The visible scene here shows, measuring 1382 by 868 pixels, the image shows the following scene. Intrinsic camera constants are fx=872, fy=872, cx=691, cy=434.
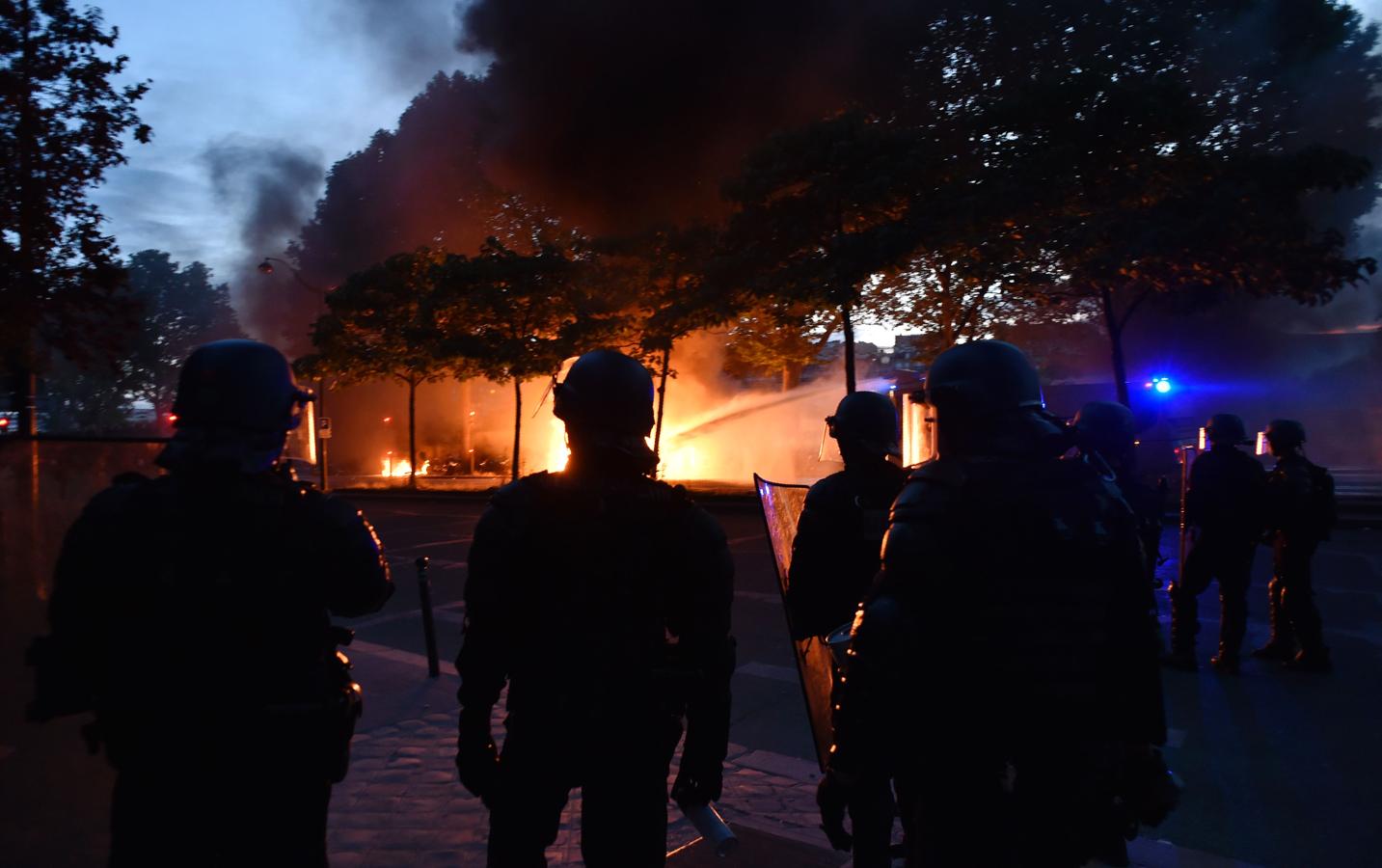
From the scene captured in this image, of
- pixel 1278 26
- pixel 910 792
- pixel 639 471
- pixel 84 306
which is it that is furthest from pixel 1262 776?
pixel 1278 26

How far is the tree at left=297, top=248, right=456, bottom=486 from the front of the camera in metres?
22.6

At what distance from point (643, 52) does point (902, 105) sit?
668 cm

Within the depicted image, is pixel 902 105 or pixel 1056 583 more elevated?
pixel 902 105

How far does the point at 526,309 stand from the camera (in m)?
19.8

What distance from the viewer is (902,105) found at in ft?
66.9

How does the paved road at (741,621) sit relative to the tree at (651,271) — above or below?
below

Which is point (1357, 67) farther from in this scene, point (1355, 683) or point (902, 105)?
point (1355, 683)

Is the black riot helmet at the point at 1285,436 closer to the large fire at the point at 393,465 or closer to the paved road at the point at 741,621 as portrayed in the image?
the paved road at the point at 741,621

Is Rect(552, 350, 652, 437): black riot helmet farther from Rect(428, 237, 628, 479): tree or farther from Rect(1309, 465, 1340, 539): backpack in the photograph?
Rect(428, 237, 628, 479): tree

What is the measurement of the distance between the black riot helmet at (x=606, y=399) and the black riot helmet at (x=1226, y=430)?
193 inches

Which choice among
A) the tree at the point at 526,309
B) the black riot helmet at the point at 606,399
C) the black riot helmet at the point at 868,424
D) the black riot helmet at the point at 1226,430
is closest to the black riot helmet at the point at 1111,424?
the black riot helmet at the point at 1226,430

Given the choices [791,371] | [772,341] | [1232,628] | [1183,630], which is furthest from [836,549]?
[791,371]

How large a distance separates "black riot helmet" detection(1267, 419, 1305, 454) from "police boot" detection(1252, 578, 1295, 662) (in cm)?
86

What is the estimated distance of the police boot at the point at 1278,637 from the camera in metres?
5.73
